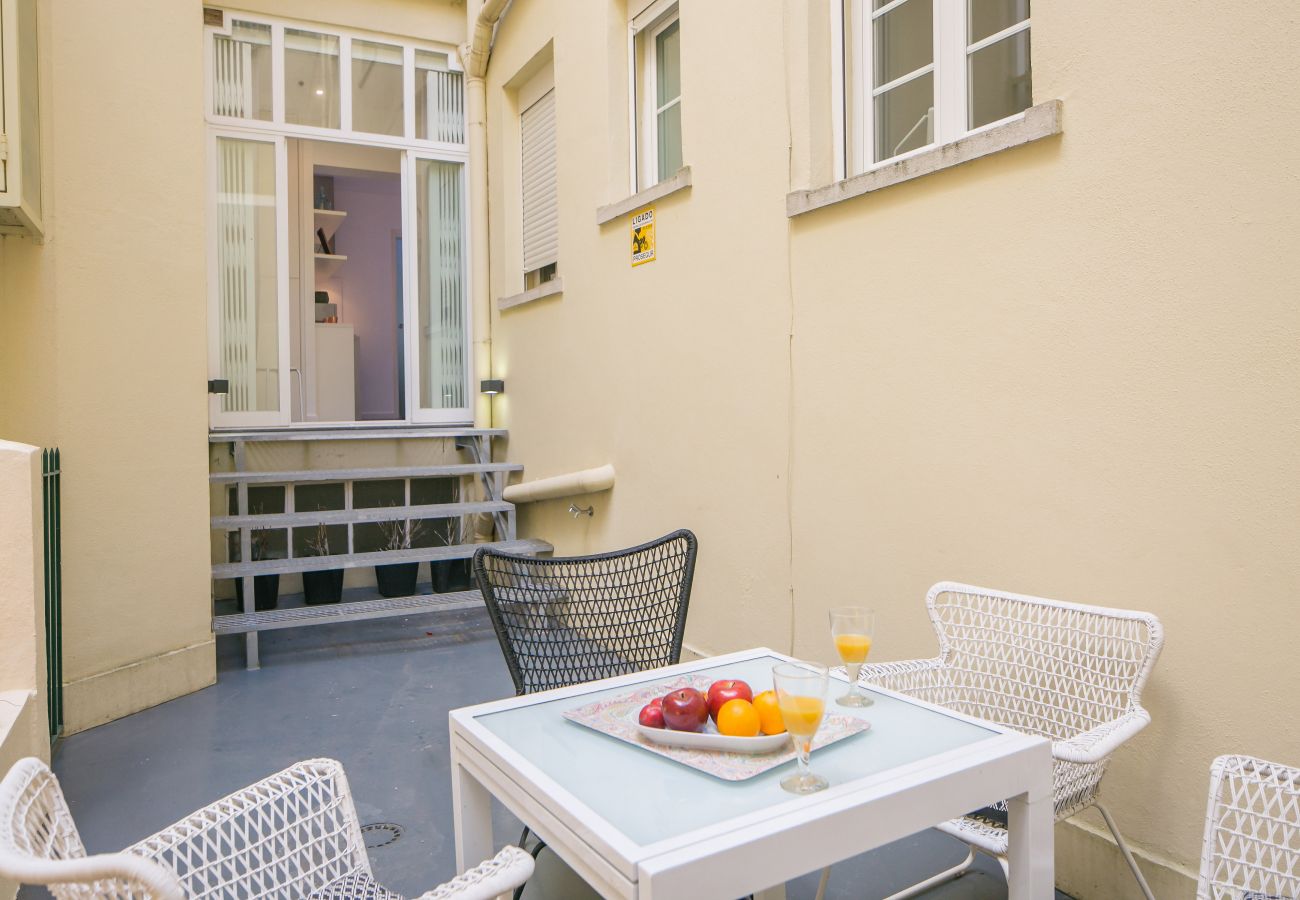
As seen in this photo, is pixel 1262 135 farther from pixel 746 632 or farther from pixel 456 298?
pixel 456 298

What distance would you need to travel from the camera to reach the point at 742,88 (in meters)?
3.51

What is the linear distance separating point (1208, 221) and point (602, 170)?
3154 mm

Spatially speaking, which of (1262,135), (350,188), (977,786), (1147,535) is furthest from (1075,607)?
(350,188)

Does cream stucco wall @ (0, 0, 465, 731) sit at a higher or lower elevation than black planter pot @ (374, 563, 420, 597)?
higher

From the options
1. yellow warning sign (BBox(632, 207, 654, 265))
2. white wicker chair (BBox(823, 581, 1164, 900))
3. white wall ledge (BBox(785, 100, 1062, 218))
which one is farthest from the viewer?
yellow warning sign (BBox(632, 207, 654, 265))

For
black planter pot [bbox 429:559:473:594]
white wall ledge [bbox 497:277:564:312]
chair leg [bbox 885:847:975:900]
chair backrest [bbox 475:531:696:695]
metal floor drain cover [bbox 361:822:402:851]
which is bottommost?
metal floor drain cover [bbox 361:822:402:851]

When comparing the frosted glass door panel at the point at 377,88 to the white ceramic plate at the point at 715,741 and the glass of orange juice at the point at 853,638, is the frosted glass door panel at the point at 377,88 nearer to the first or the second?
the glass of orange juice at the point at 853,638

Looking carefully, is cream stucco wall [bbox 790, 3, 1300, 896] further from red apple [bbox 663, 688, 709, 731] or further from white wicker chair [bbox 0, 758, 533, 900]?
white wicker chair [bbox 0, 758, 533, 900]

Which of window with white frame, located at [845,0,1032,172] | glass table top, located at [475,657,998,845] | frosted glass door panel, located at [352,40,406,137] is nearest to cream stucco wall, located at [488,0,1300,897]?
window with white frame, located at [845,0,1032,172]

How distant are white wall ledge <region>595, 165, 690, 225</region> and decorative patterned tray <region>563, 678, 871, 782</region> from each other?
8.40ft

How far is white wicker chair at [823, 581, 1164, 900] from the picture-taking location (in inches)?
81.0

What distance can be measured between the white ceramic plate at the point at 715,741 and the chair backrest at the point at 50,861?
2.44 ft

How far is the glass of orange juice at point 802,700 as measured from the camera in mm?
1309

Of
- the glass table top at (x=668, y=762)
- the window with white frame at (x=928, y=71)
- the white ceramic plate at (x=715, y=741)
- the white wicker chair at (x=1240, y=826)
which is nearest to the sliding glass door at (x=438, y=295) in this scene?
the window with white frame at (x=928, y=71)
